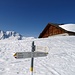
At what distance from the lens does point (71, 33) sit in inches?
1257

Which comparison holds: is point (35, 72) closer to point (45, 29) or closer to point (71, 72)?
point (71, 72)

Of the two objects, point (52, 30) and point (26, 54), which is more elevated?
point (52, 30)

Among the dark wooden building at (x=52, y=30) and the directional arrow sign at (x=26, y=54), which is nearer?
the directional arrow sign at (x=26, y=54)

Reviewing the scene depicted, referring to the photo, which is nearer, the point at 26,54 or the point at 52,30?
the point at 26,54

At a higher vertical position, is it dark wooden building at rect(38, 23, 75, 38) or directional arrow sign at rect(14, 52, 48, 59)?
dark wooden building at rect(38, 23, 75, 38)

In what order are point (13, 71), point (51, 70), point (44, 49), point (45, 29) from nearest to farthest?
1. point (44, 49)
2. point (13, 71)
3. point (51, 70)
4. point (45, 29)

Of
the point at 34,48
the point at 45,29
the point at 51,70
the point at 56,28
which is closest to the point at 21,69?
the point at 51,70

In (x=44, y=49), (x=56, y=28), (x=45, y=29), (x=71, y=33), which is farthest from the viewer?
(x=45, y=29)

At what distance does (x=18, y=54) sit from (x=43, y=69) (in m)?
3.58

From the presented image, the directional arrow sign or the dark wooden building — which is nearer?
the directional arrow sign

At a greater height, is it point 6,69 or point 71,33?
point 71,33

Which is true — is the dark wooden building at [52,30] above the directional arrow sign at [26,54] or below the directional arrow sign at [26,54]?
above

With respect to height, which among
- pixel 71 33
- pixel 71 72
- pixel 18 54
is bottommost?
pixel 71 72

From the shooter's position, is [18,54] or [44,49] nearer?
[18,54]
